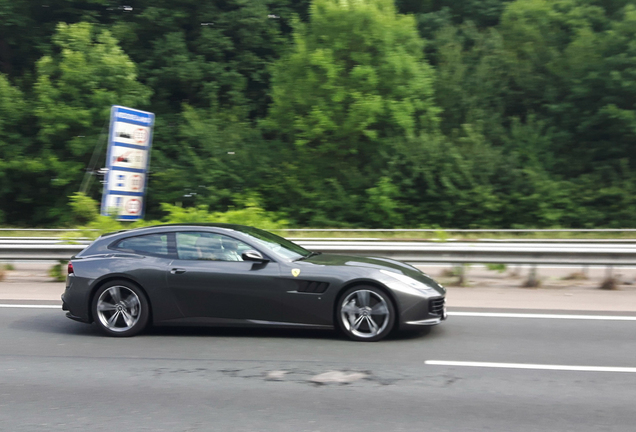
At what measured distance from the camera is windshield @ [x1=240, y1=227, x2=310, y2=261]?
26.0 ft

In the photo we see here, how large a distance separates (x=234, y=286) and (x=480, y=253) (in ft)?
17.3

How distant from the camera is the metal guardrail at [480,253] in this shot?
36.5 ft

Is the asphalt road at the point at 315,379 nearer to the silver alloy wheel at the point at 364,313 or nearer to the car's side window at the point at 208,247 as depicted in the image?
the silver alloy wheel at the point at 364,313

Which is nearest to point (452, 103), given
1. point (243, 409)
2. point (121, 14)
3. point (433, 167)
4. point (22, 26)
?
point (433, 167)

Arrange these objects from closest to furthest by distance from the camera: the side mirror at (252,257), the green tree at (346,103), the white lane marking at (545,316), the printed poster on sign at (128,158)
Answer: the side mirror at (252,257) < the white lane marking at (545,316) < the printed poster on sign at (128,158) < the green tree at (346,103)

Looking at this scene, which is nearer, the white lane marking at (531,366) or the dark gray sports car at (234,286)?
the white lane marking at (531,366)

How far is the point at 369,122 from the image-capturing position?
2955 cm

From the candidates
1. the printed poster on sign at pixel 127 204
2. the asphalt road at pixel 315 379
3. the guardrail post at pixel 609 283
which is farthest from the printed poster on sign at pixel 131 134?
the guardrail post at pixel 609 283

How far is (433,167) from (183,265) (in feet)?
75.6

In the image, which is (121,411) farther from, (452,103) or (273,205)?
(452,103)

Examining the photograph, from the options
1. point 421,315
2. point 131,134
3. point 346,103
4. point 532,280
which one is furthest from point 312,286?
point 346,103

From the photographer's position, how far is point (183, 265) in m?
7.84

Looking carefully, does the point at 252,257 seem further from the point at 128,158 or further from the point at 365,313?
the point at 128,158

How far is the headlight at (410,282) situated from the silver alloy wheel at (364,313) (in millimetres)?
288
